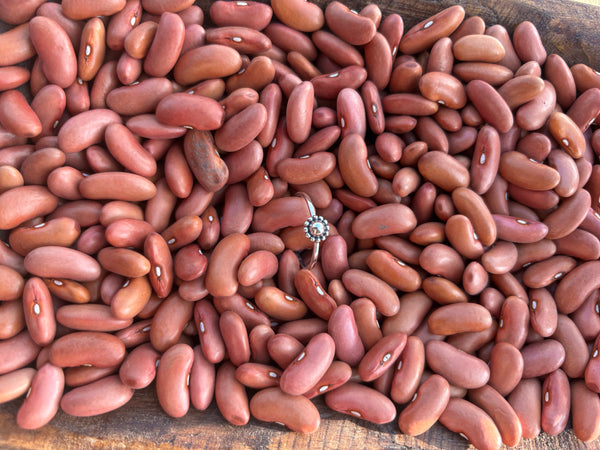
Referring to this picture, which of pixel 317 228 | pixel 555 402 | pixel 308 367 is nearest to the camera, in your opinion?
pixel 308 367

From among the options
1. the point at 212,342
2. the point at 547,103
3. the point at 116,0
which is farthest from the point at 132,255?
the point at 547,103

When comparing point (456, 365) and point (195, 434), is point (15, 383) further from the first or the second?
point (456, 365)

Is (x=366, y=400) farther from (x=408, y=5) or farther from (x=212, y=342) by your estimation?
(x=408, y=5)

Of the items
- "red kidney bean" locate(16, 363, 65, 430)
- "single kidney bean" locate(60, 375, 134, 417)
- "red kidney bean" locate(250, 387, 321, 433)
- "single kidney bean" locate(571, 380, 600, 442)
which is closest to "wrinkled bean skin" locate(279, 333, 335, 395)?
"red kidney bean" locate(250, 387, 321, 433)

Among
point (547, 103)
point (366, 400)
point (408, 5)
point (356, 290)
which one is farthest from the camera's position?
point (408, 5)

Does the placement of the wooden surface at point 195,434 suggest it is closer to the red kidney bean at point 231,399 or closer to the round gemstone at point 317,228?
the red kidney bean at point 231,399

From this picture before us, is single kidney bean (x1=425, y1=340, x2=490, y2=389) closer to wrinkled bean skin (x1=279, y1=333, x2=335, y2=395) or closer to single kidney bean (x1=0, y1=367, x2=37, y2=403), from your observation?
wrinkled bean skin (x1=279, y1=333, x2=335, y2=395)

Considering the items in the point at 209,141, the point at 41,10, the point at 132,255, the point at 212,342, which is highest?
the point at 41,10

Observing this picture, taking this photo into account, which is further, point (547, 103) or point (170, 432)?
point (547, 103)

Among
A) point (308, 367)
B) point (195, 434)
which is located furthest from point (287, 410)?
point (195, 434)
